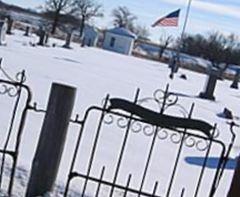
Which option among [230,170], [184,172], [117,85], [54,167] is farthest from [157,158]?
[117,85]

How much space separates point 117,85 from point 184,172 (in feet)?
33.6

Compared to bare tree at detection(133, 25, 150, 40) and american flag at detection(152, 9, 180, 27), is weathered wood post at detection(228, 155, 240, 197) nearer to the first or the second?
american flag at detection(152, 9, 180, 27)

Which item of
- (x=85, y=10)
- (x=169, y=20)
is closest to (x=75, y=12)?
(x=85, y=10)

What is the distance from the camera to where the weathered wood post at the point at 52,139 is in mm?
3848

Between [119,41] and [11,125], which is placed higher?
[119,41]

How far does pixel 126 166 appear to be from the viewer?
21.2ft

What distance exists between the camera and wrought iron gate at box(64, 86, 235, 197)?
3930mm

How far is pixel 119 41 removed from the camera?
49.0 metres

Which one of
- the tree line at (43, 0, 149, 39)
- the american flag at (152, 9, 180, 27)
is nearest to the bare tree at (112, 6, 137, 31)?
the tree line at (43, 0, 149, 39)

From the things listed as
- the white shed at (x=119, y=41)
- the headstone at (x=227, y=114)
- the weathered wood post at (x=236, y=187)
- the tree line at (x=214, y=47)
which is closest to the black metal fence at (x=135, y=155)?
the weathered wood post at (x=236, y=187)

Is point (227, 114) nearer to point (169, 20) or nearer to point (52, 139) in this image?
point (52, 139)

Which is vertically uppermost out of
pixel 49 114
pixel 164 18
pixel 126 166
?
pixel 164 18

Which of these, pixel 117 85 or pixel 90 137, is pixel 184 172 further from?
pixel 117 85

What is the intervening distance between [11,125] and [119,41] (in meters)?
45.2
